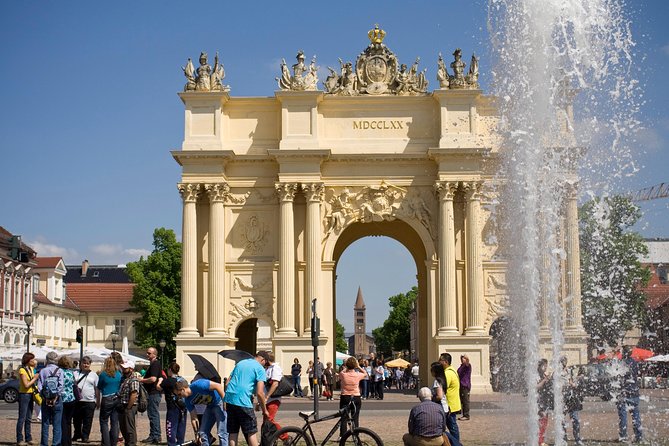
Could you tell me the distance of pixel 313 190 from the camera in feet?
143

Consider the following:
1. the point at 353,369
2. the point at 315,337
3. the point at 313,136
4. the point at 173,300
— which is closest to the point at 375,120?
the point at 313,136

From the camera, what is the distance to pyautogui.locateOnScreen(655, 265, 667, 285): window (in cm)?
6215

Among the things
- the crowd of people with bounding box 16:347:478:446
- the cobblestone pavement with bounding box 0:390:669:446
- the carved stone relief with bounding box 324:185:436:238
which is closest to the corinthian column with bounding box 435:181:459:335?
the carved stone relief with bounding box 324:185:436:238

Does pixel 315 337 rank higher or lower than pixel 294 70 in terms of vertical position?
lower

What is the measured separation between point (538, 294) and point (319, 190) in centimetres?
2569

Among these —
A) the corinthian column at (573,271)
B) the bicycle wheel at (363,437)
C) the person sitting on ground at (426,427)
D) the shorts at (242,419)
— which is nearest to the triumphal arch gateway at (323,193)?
the corinthian column at (573,271)

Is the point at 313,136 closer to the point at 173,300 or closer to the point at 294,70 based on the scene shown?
→ the point at 294,70

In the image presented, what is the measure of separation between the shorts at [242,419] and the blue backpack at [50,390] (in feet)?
14.1

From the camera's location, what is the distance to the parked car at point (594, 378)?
20.7 m

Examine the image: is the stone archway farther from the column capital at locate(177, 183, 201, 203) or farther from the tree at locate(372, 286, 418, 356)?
the tree at locate(372, 286, 418, 356)

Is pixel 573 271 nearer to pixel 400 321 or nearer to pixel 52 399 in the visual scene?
pixel 52 399

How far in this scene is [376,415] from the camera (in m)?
29.9

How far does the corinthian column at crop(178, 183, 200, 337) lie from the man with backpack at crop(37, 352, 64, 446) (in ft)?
80.1

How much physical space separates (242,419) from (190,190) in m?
28.5
